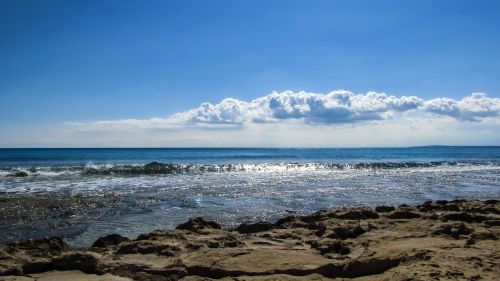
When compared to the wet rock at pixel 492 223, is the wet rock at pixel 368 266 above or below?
below

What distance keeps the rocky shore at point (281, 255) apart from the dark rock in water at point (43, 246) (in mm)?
15

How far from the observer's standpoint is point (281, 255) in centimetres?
609

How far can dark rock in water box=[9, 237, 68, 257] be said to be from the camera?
21.6 ft

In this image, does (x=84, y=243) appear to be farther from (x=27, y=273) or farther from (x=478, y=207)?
(x=478, y=207)

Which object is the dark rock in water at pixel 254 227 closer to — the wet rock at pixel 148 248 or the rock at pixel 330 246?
the rock at pixel 330 246

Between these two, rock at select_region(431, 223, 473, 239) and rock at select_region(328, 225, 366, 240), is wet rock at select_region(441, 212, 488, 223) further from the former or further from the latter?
rock at select_region(328, 225, 366, 240)

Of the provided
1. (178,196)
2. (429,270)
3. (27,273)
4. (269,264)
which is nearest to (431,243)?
(429,270)

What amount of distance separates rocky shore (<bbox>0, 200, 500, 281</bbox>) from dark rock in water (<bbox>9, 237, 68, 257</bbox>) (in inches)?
0.6

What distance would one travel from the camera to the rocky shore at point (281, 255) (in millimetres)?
5430

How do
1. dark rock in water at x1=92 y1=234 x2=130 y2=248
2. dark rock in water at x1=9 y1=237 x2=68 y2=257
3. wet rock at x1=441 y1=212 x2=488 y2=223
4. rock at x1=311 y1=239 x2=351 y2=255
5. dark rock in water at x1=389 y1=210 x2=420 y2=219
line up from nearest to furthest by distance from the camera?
rock at x1=311 y1=239 x2=351 y2=255, dark rock in water at x1=9 y1=237 x2=68 y2=257, dark rock in water at x1=92 y1=234 x2=130 y2=248, wet rock at x1=441 y1=212 x2=488 y2=223, dark rock in water at x1=389 y1=210 x2=420 y2=219

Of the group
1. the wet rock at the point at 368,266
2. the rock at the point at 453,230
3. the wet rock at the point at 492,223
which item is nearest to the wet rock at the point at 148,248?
the wet rock at the point at 368,266

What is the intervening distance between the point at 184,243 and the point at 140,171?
2483cm

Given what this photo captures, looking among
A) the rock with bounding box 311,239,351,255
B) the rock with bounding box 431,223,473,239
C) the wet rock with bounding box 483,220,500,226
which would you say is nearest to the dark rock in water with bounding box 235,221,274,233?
the rock with bounding box 311,239,351,255

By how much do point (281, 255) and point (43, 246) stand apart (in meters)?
3.86
